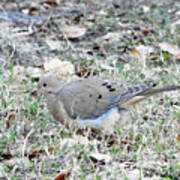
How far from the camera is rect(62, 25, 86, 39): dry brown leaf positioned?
287 inches

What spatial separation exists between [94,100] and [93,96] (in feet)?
0.13

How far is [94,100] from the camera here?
16.3 feet

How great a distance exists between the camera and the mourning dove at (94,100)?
4.84 m

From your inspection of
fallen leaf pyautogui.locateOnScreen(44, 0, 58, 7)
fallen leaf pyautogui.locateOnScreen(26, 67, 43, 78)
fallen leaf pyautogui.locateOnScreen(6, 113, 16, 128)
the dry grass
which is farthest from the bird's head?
fallen leaf pyautogui.locateOnScreen(44, 0, 58, 7)

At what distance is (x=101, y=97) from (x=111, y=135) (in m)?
0.38

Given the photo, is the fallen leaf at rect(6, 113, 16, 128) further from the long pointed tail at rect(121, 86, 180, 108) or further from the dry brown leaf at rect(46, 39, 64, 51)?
the dry brown leaf at rect(46, 39, 64, 51)

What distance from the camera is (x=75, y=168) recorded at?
3990 millimetres

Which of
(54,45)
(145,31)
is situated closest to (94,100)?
(54,45)

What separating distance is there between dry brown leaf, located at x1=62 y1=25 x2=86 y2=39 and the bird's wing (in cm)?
231

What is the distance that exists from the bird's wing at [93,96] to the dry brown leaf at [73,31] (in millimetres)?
2312

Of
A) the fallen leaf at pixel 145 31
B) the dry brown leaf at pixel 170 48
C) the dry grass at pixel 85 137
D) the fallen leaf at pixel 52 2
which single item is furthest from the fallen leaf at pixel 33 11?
the dry brown leaf at pixel 170 48

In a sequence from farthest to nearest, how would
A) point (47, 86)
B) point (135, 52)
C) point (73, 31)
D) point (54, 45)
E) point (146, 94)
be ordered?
1. point (73, 31)
2. point (54, 45)
3. point (135, 52)
4. point (47, 86)
5. point (146, 94)

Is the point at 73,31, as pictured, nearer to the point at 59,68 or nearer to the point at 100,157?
the point at 59,68

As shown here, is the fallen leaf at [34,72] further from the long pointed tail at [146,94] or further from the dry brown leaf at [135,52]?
the long pointed tail at [146,94]
